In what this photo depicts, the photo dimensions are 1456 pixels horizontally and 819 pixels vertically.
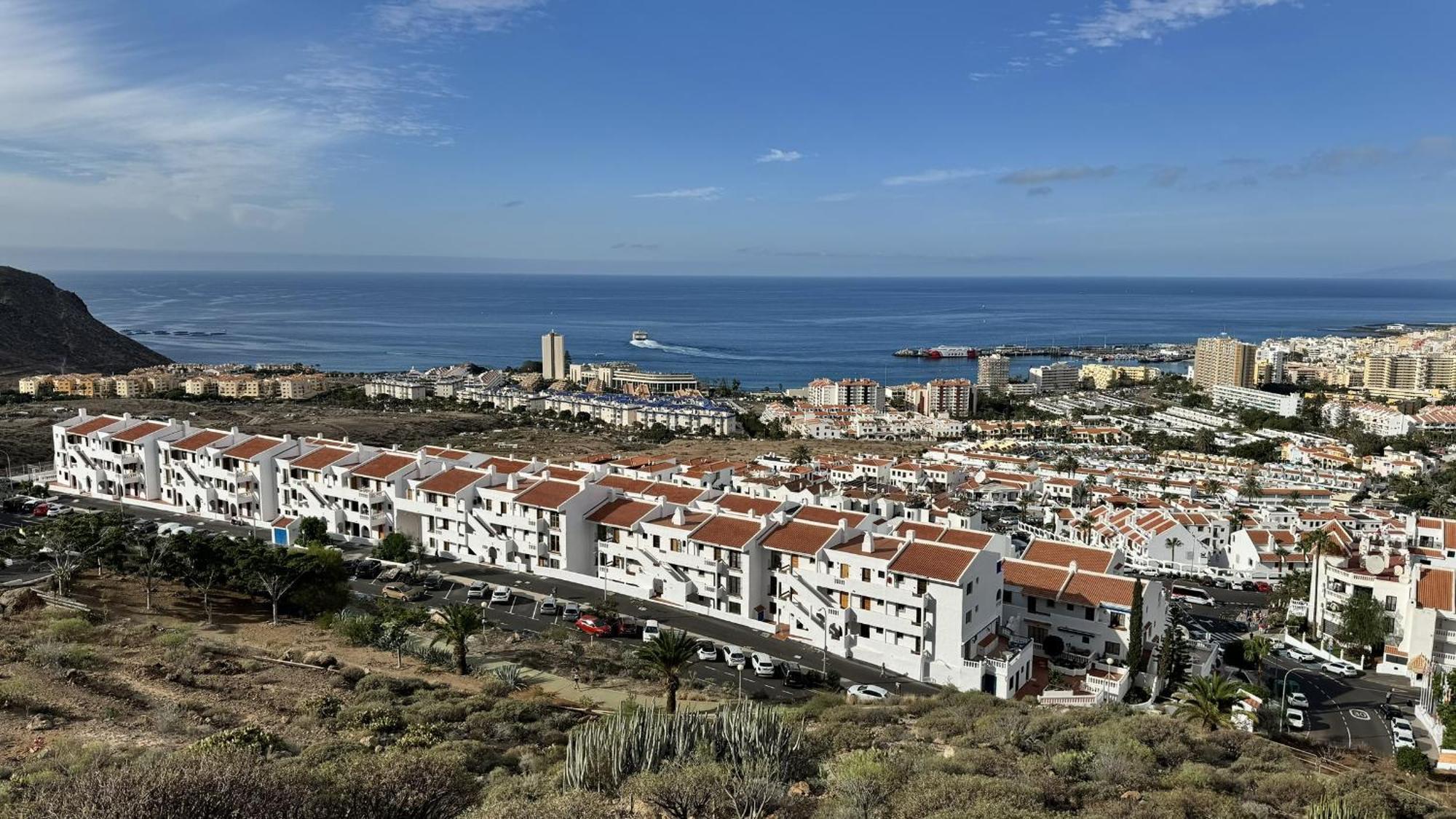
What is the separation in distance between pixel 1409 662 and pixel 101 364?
14361 centimetres

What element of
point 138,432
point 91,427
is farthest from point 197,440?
point 91,427

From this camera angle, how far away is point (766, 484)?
157 ft

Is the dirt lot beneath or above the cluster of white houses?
beneath

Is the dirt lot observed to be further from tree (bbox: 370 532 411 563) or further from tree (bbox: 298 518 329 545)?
tree (bbox: 370 532 411 563)

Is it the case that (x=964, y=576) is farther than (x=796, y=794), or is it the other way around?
(x=964, y=576)

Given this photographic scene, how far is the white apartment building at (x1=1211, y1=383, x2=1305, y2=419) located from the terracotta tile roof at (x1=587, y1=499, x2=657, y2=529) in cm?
9811

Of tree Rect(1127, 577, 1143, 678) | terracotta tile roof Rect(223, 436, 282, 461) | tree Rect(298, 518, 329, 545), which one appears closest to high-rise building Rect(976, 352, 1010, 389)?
terracotta tile roof Rect(223, 436, 282, 461)

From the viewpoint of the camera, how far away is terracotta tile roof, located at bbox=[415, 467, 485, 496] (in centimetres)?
3622

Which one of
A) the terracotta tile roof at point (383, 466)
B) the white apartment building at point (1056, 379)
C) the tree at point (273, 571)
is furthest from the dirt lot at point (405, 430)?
the white apartment building at point (1056, 379)

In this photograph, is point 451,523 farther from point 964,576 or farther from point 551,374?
point 551,374

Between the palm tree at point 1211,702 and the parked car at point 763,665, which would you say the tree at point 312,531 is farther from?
the palm tree at point 1211,702

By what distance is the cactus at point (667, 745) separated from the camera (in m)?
13.1

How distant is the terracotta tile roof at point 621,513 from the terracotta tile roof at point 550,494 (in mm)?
1150

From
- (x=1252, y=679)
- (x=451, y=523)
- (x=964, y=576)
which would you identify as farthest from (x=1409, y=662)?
(x=451, y=523)
